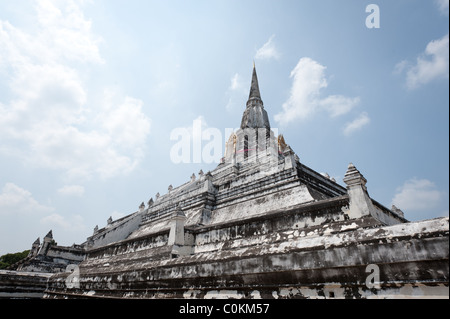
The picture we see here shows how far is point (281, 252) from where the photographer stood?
471 cm

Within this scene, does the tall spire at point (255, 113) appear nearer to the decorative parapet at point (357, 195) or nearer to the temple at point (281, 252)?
the temple at point (281, 252)

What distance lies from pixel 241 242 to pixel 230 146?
3097 centimetres

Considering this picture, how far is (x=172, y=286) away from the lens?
20.5 feet

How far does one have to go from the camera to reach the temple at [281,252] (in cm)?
350

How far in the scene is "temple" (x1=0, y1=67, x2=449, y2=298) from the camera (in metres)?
3.50

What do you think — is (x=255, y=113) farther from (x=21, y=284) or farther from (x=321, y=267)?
(x=321, y=267)

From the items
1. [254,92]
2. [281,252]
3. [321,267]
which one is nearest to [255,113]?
[254,92]
